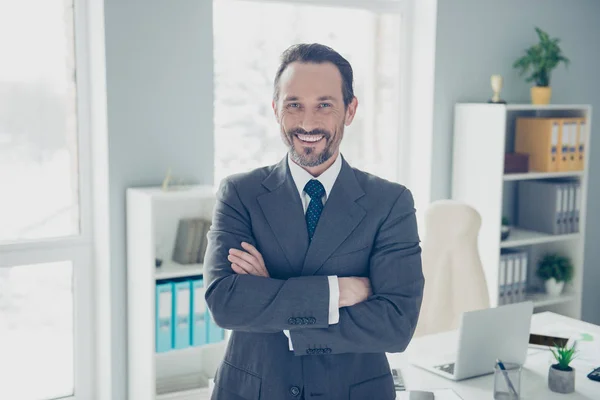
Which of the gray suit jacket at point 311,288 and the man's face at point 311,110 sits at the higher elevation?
the man's face at point 311,110

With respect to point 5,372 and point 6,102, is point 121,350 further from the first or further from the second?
point 6,102

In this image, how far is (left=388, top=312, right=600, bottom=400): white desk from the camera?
2258 mm

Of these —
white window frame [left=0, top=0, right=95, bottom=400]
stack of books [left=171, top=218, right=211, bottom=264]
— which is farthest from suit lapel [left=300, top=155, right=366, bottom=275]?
white window frame [left=0, top=0, right=95, bottom=400]

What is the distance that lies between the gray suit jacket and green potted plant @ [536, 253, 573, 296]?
117 inches

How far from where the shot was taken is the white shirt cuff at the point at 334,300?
1659mm

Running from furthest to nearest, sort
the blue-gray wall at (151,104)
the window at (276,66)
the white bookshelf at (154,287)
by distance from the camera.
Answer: the window at (276,66)
the blue-gray wall at (151,104)
the white bookshelf at (154,287)

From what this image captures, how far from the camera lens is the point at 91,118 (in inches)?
135

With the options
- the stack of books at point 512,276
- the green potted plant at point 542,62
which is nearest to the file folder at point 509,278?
the stack of books at point 512,276

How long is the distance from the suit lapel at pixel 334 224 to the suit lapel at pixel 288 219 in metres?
0.03

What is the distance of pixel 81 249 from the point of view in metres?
3.44

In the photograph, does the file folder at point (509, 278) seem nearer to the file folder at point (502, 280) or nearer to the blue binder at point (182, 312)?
the file folder at point (502, 280)

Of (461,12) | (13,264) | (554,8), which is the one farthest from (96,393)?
(554,8)

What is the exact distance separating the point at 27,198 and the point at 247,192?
1944 millimetres

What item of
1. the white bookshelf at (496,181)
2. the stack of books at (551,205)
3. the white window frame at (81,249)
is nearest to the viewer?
the white window frame at (81,249)
